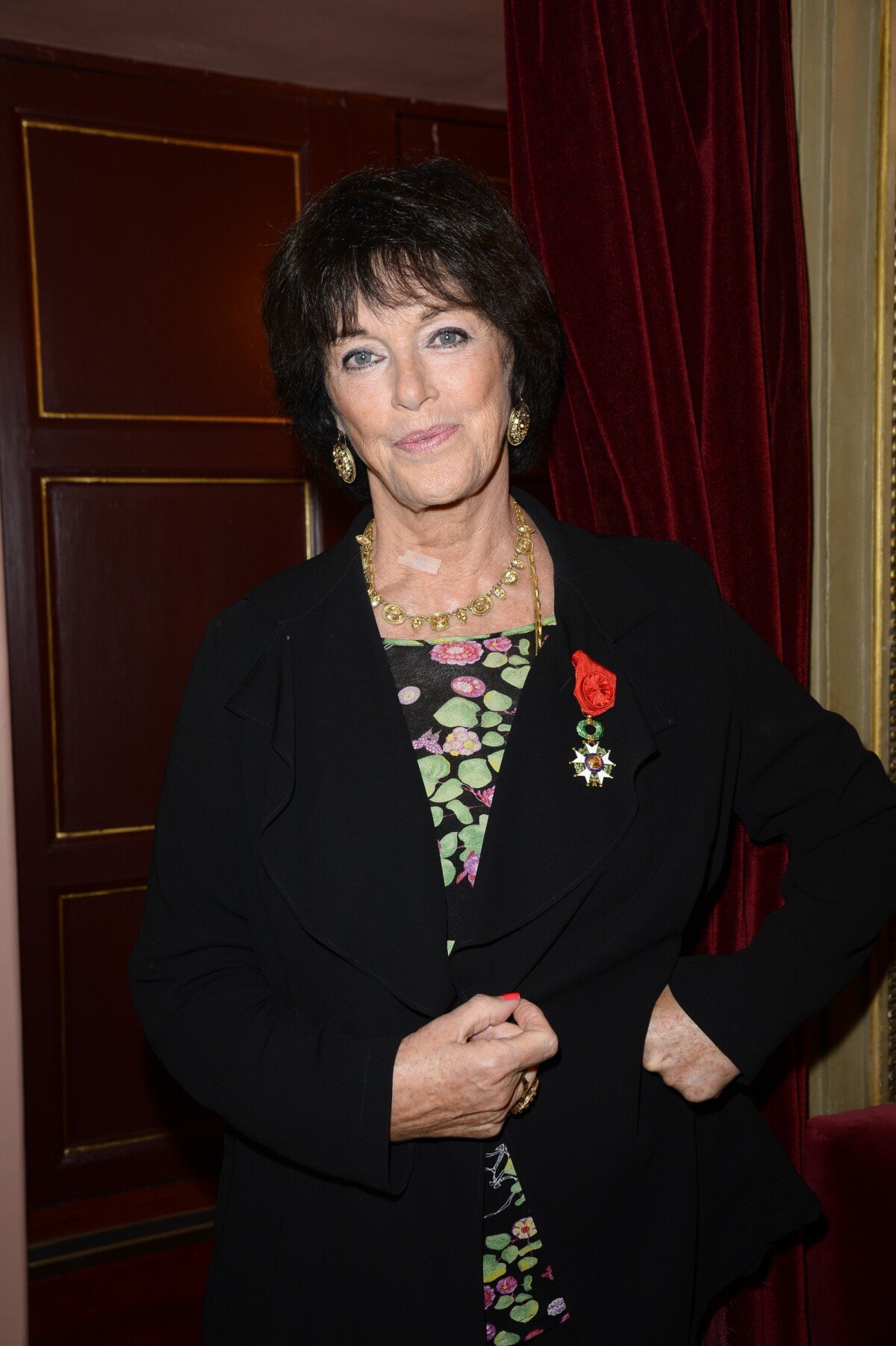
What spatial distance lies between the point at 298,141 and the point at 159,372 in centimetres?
→ 73

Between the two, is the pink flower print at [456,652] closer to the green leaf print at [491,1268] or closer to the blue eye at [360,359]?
the blue eye at [360,359]

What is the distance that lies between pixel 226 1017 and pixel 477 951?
30 cm

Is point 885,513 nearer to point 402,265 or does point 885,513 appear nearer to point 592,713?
point 592,713

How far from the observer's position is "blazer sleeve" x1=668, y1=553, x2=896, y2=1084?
4.16 feet

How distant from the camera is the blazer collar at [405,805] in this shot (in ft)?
3.85

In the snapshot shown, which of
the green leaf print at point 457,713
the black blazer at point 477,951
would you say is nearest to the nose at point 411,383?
the black blazer at point 477,951

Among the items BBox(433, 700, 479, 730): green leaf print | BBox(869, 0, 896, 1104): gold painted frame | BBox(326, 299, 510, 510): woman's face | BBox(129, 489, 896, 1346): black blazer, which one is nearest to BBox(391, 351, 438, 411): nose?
BBox(326, 299, 510, 510): woman's face

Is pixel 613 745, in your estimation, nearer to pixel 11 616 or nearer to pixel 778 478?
pixel 778 478

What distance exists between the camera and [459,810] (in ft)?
4.06

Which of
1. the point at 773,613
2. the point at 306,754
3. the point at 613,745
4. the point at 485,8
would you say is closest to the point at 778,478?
the point at 773,613

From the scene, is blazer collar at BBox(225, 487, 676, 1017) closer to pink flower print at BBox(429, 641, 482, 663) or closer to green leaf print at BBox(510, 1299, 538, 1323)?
pink flower print at BBox(429, 641, 482, 663)

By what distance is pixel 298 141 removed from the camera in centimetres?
279

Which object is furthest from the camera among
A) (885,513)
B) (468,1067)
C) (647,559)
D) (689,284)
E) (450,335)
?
(885,513)

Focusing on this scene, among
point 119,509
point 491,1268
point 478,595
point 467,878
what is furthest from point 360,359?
point 119,509
